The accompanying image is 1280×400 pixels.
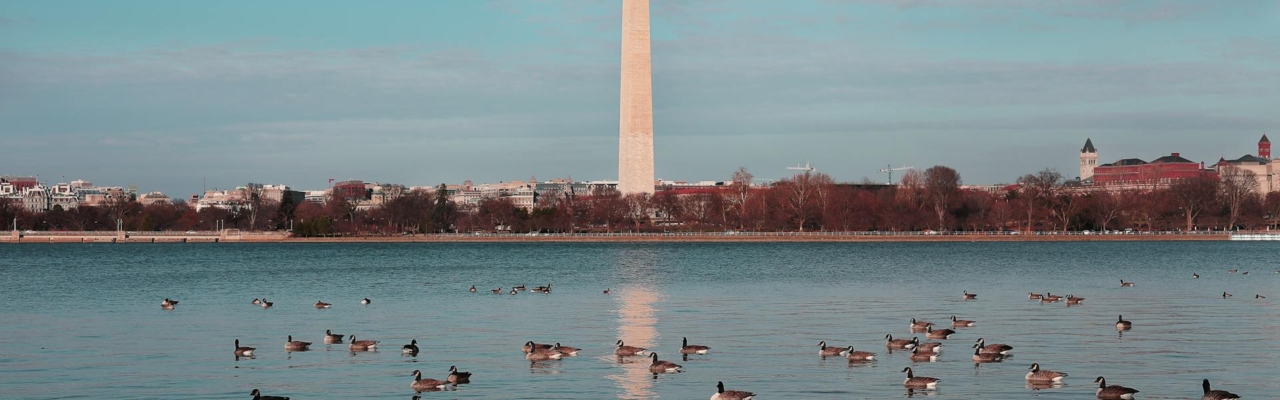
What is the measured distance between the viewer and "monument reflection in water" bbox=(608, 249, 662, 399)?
16.8 m

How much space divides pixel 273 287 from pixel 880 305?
727 inches

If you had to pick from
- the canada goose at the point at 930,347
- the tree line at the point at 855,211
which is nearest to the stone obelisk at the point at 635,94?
the tree line at the point at 855,211

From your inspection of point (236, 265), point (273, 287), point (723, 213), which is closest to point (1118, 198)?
point (723, 213)

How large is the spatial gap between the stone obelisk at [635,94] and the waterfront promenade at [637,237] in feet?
31.5

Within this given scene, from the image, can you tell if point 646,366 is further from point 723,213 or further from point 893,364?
point 723,213

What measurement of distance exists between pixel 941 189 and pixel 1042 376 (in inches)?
3424

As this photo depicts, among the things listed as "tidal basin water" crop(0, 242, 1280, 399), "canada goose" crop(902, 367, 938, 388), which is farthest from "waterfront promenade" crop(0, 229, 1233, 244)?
"canada goose" crop(902, 367, 938, 388)

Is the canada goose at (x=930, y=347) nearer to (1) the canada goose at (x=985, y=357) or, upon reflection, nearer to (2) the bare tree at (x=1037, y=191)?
(1) the canada goose at (x=985, y=357)

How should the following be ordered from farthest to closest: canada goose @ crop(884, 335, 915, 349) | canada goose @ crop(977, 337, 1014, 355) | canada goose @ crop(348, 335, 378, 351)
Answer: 1. canada goose @ crop(348, 335, 378, 351)
2. canada goose @ crop(884, 335, 915, 349)
3. canada goose @ crop(977, 337, 1014, 355)

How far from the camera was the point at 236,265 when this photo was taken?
2324 inches

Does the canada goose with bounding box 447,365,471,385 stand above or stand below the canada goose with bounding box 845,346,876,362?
below

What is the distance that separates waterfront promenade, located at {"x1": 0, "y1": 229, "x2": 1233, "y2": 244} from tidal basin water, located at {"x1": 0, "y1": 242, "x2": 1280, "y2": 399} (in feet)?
135

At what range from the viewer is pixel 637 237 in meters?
96.4

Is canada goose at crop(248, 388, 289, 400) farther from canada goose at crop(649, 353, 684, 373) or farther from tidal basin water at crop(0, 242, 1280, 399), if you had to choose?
canada goose at crop(649, 353, 684, 373)
